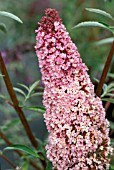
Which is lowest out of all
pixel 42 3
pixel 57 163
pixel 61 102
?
pixel 57 163

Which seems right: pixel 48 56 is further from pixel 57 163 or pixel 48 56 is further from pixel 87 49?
pixel 87 49

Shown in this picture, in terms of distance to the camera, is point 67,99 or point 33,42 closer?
point 67,99

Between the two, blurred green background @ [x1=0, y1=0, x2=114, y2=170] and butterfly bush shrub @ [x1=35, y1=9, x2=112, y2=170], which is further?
blurred green background @ [x1=0, y1=0, x2=114, y2=170]

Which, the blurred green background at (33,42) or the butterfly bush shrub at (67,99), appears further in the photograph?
the blurred green background at (33,42)

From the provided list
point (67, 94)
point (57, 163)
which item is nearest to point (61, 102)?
point (67, 94)

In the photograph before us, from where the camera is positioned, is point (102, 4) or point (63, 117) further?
point (102, 4)
